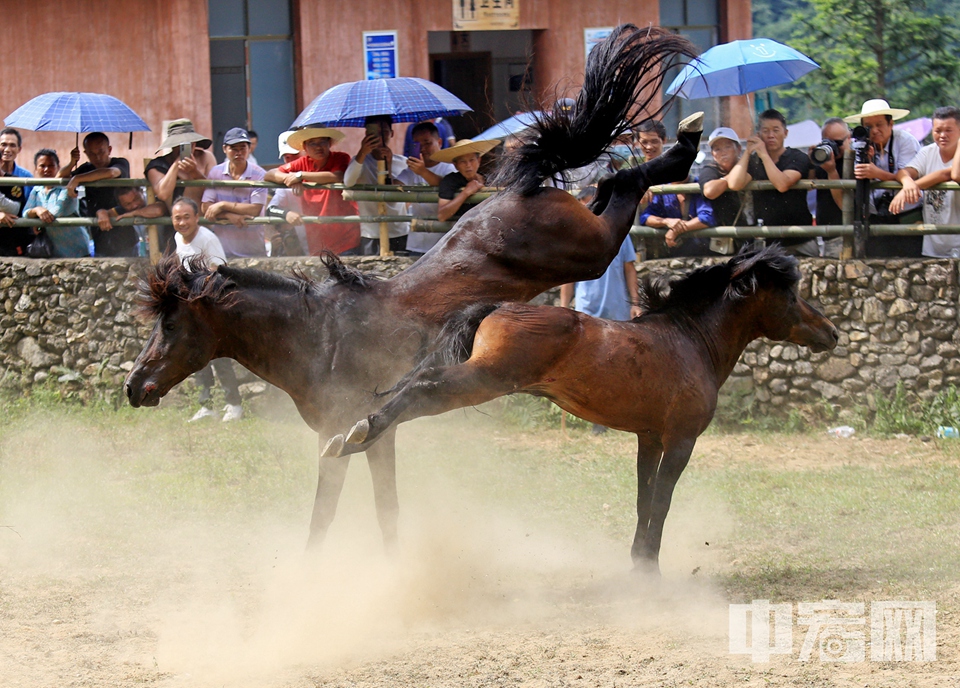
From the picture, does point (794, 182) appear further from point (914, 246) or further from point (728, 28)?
point (728, 28)

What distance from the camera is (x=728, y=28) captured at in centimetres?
1400

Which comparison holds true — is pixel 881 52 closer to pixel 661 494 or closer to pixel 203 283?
pixel 661 494

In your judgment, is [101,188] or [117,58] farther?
[117,58]

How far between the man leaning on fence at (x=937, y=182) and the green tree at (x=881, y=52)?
11062mm

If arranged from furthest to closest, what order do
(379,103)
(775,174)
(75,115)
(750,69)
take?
1. (750,69)
2. (75,115)
3. (379,103)
4. (775,174)

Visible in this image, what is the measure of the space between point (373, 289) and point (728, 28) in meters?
10.2

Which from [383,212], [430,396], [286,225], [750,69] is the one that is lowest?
[430,396]

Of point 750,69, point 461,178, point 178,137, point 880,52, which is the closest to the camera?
point 461,178

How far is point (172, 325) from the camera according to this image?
5297 mm

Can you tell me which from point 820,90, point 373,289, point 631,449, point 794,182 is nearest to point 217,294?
point 373,289

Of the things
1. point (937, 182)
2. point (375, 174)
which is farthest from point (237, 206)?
point (937, 182)

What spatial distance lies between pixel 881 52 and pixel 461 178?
13225 millimetres

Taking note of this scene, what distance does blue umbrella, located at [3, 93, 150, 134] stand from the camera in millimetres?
9633

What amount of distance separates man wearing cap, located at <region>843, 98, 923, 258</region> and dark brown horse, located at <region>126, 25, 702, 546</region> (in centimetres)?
448
